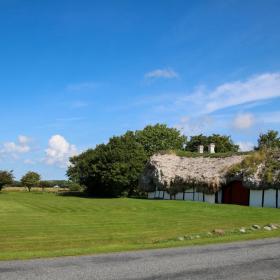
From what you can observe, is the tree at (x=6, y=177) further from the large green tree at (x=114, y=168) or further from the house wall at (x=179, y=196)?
the house wall at (x=179, y=196)

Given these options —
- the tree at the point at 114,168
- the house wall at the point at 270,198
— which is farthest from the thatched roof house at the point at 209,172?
the tree at the point at 114,168

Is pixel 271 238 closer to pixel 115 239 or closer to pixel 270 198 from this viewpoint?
pixel 115 239

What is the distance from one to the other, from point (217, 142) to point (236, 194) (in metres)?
45.8

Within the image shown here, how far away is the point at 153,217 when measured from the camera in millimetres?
28547

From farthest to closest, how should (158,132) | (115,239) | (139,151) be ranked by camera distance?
1. (158,132)
2. (139,151)
3. (115,239)

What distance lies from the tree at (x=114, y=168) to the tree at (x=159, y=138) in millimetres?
18032

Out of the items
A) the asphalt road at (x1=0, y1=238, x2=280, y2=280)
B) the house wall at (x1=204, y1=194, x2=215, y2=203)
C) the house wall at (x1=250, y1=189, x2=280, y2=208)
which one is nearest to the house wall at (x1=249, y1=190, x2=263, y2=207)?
the house wall at (x1=250, y1=189, x2=280, y2=208)

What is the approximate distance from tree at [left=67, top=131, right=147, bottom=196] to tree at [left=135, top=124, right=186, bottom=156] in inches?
710

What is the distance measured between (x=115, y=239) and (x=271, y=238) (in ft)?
20.5

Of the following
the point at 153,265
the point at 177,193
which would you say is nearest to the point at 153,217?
the point at 153,265

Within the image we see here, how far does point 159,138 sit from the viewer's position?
273ft

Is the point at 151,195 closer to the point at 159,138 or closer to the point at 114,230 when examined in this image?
the point at 159,138

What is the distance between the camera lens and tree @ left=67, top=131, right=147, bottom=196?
58594 millimetres

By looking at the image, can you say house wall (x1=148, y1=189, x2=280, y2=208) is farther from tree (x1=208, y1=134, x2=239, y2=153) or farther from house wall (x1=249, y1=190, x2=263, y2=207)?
tree (x1=208, y1=134, x2=239, y2=153)
